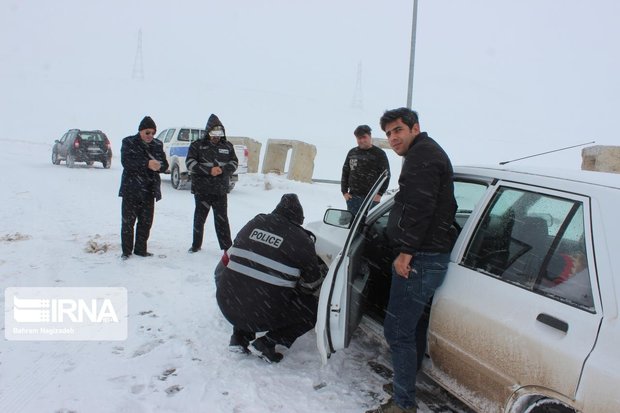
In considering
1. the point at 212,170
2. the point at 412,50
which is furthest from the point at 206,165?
the point at 412,50

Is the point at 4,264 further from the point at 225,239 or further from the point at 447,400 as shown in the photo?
the point at 447,400

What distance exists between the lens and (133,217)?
18.9ft

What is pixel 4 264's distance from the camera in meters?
5.31

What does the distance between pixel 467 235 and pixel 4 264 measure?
5.16 metres

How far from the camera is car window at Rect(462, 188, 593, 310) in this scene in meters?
2.12

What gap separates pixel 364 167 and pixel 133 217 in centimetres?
298

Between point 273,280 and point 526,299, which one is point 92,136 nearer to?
point 273,280

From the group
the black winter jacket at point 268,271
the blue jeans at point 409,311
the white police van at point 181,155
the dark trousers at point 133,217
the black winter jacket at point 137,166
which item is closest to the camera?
the blue jeans at point 409,311

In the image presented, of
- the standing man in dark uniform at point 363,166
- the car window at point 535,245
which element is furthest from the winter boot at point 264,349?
the standing man in dark uniform at point 363,166

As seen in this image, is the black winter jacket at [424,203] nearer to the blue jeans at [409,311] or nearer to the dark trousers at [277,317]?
the blue jeans at [409,311]

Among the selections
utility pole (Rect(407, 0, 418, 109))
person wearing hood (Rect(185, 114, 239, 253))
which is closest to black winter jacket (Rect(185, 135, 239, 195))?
person wearing hood (Rect(185, 114, 239, 253))

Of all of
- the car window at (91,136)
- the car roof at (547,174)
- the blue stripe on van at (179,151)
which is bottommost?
the car roof at (547,174)

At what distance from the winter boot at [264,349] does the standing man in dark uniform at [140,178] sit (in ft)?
9.93

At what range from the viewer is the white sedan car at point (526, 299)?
6.35 feet
